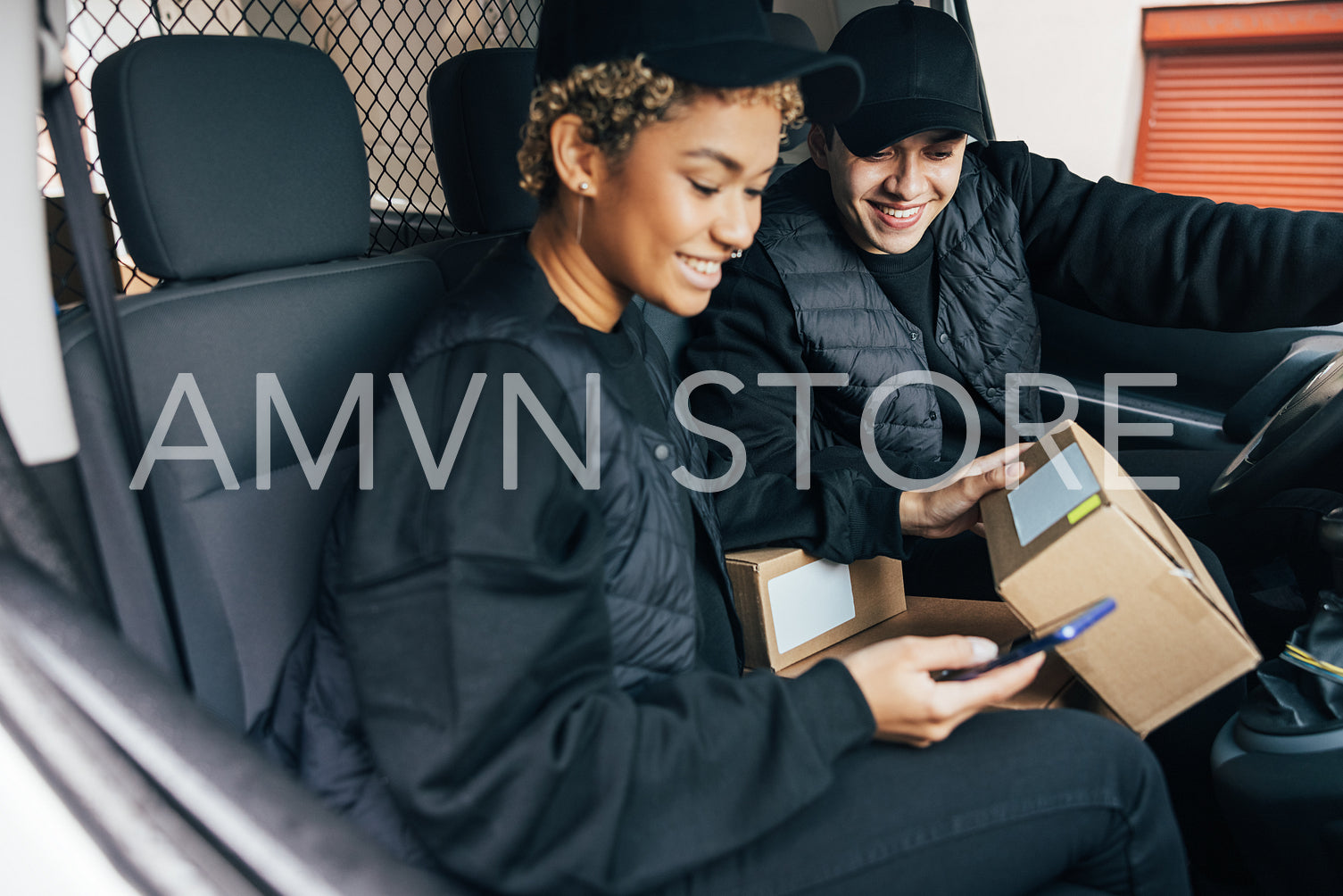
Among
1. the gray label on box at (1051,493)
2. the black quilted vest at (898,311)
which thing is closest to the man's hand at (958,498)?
the gray label on box at (1051,493)

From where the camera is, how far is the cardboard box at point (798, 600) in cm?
126

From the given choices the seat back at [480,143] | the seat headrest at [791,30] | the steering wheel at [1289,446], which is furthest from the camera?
the seat headrest at [791,30]

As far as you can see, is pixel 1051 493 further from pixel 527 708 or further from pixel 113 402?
pixel 113 402

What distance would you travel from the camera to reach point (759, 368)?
155cm

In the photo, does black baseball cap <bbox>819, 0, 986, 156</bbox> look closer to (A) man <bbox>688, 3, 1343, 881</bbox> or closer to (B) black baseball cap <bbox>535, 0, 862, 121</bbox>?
(A) man <bbox>688, 3, 1343, 881</bbox>

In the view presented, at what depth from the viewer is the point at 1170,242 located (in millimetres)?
1602

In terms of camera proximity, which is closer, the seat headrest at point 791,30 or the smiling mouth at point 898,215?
the smiling mouth at point 898,215

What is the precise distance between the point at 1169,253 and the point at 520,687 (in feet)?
4.50

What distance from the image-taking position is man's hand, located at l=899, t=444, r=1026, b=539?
1235 millimetres

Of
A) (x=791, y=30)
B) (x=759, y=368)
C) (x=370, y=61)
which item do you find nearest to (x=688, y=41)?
(x=759, y=368)

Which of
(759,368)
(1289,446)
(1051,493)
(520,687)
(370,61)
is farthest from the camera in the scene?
(370,61)

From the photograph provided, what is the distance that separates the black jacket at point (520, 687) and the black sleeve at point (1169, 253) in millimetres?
1130

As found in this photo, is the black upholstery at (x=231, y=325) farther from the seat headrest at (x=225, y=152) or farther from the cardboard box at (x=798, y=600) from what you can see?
the cardboard box at (x=798, y=600)

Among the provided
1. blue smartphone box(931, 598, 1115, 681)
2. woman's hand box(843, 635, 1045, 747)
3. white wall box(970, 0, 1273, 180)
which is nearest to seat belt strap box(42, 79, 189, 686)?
woman's hand box(843, 635, 1045, 747)
